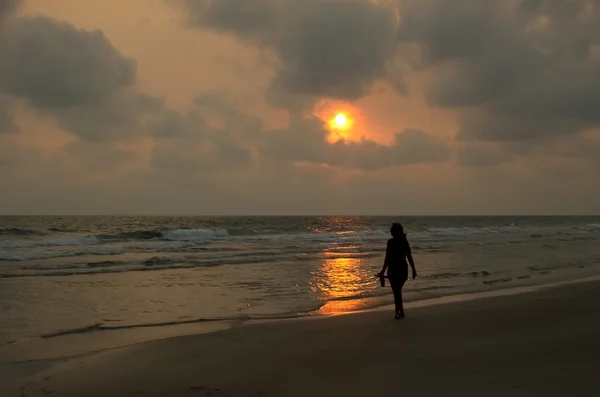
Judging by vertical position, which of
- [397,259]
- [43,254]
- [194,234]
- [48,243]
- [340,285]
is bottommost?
[340,285]

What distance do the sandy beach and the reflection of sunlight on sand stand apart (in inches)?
77.4

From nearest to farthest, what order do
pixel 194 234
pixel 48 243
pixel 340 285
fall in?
pixel 340 285 → pixel 48 243 → pixel 194 234

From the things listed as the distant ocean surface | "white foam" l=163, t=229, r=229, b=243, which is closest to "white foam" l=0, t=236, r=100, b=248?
the distant ocean surface

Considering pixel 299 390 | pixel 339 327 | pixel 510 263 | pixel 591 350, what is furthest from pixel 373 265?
pixel 299 390

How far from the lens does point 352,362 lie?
6.38m

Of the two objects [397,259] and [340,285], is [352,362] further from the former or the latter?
[340,285]

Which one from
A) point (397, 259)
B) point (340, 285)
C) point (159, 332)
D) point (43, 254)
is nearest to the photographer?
point (159, 332)

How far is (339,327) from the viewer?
8539 millimetres

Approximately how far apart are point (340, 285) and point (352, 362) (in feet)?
27.3

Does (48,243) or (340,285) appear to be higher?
(48,243)

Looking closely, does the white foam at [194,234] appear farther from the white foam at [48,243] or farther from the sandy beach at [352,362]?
the sandy beach at [352,362]

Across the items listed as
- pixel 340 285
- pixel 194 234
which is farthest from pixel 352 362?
pixel 194 234

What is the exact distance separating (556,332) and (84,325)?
8131mm

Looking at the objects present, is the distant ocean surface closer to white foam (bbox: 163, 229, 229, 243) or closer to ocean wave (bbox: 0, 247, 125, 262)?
ocean wave (bbox: 0, 247, 125, 262)
